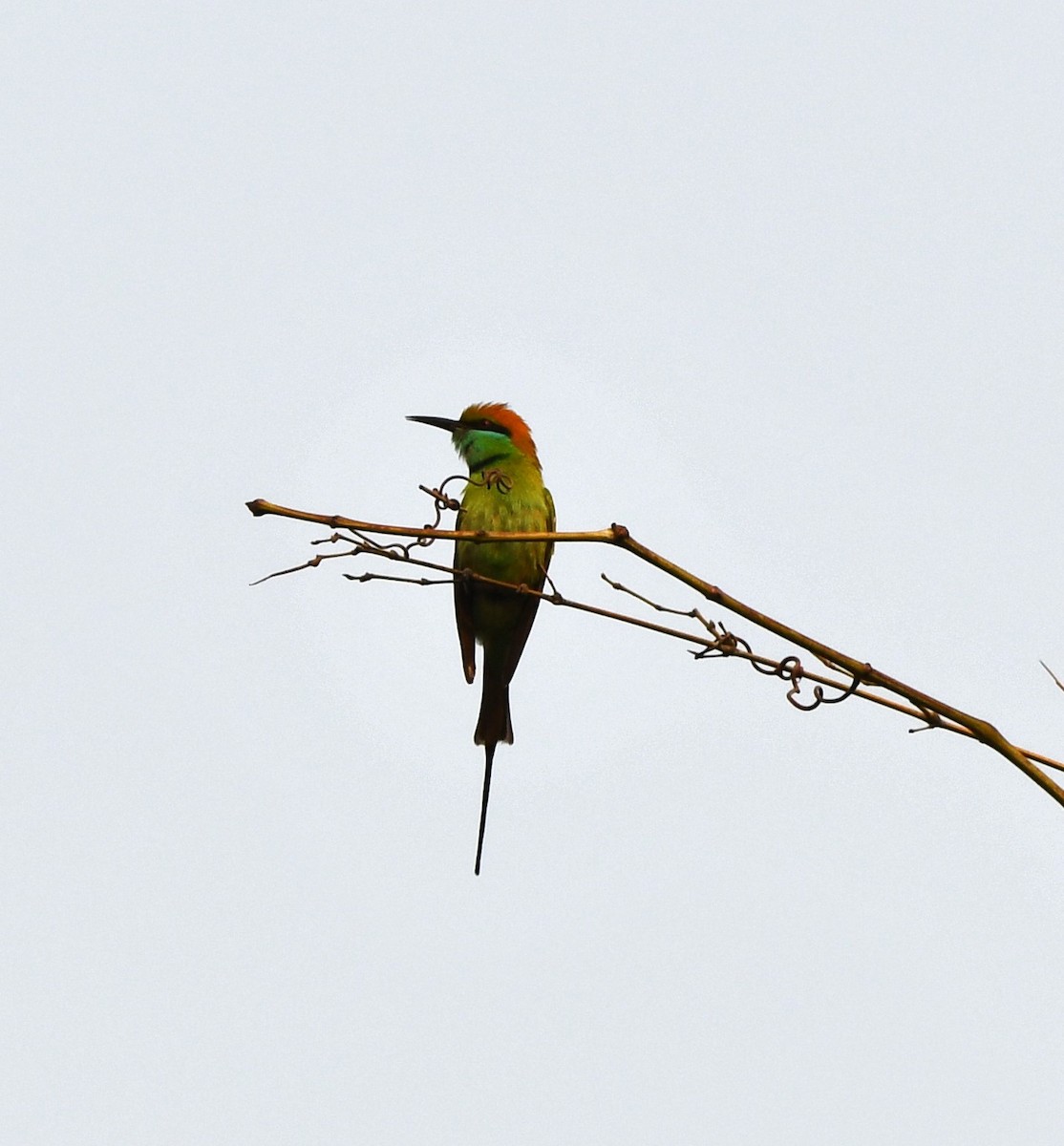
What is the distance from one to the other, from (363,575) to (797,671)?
66 centimetres

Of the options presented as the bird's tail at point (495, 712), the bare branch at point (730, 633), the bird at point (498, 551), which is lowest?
the bare branch at point (730, 633)

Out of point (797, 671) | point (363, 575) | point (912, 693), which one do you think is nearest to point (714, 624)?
point (797, 671)

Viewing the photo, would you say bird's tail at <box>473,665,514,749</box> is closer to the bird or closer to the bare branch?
the bird

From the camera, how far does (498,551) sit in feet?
14.9

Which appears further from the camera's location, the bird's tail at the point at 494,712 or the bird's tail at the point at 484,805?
the bird's tail at the point at 494,712

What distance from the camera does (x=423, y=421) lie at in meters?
4.31

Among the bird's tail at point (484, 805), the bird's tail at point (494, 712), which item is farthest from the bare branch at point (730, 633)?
the bird's tail at point (494, 712)

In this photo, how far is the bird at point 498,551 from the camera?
450 centimetres

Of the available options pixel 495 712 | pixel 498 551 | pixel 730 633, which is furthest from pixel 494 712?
pixel 730 633

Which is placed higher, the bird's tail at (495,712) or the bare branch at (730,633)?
the bird's tail at (495,712)

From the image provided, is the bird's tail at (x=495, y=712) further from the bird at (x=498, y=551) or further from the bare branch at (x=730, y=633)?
the bare branch at (x=730, y=633)

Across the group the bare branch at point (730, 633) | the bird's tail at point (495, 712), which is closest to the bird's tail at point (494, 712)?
the bird's tail at point (495, 712)

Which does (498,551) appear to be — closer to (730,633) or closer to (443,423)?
(443,423)

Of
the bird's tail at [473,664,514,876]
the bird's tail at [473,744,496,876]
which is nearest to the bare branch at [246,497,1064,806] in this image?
the bird's tail at [473,744,496,876]
